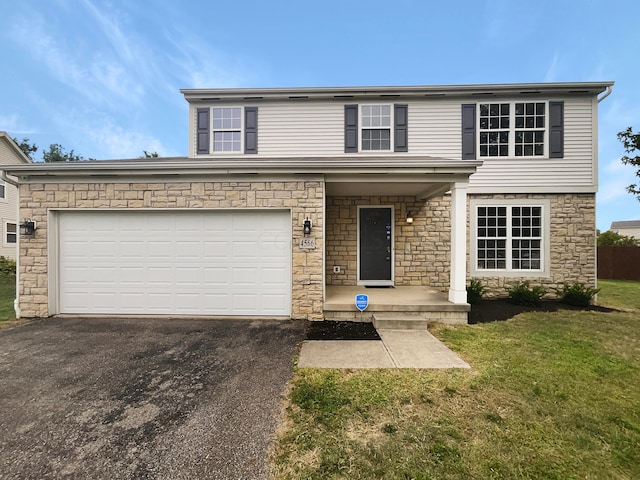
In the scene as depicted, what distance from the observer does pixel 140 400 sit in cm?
287

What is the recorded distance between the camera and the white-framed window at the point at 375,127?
317 inches

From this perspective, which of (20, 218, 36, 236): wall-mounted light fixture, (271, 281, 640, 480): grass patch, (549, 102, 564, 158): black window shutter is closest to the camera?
(271, 281, 640, 480): grass patch

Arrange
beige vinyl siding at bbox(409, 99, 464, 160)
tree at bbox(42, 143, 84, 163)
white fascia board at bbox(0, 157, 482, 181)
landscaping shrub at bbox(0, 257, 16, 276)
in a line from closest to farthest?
1. white fascia board at bbox(0, 157, 482, 181)
2. beige vinyl siding at bbox(409, 99, 464, 160)
3. landscaping shrub at bbox(0, 257, 16, 276)
4. tree at bbox(42, 143, 84, 163)

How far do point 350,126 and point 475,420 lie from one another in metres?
7.41

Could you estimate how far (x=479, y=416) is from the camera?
2596mm

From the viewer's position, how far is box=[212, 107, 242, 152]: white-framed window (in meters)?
8.34

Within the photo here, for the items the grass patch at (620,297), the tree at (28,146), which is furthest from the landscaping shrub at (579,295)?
the tree at (28,146)

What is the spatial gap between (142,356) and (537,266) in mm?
9325

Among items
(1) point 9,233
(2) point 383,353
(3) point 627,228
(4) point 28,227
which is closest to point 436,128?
(2) point 383,353

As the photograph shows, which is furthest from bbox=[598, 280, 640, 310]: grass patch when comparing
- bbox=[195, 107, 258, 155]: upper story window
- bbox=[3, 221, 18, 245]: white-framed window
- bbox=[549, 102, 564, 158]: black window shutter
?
bbox=[3, 221, 18, 245]: white-framed window

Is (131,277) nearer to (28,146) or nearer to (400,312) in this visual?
(400,312)

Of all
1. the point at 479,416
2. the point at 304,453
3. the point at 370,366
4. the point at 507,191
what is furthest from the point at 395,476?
Answer: the point at 507,191

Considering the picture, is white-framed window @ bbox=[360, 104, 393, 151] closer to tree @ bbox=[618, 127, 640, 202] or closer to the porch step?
the porch step

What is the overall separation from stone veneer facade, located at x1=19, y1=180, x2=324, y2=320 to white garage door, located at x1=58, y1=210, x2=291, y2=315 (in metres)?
0.21
